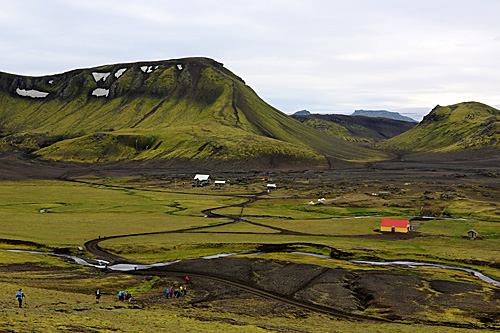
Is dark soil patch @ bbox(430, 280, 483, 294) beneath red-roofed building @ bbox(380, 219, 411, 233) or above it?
beneath

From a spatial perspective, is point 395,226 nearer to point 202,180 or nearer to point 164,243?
point 164,243

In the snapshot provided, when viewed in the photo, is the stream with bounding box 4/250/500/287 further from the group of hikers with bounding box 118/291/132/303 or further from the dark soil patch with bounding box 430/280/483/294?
the group of hikers with bounding box 118/291/132/303

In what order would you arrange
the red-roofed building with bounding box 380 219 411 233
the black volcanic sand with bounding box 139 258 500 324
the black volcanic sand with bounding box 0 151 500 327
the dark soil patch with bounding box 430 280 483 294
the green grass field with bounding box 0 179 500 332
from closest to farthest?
the green grass field with bounding box 0 179 500 332 < the black volcanic sand with bounding box 0 151 500 327 < the black volcanic sand with bounding box 139 258 500 324 < the dark soil patch with bounding box 430 280 483 294 < the red-roofed building with bounding box 380 219 411 233

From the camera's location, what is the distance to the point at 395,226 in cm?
9075

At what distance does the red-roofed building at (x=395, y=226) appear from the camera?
9012 cm

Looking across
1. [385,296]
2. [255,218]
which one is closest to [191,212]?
[255,218]

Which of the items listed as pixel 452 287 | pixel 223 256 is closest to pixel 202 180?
pixel 223 256

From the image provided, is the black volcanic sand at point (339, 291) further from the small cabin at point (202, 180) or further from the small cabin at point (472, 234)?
the small cabin at point (202, 180)

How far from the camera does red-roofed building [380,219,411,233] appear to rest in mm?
90125

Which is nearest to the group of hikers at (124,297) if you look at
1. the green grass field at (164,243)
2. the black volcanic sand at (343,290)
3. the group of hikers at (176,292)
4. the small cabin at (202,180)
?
the green grass field at (164,243)

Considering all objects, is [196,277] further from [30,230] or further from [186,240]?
[30,230]

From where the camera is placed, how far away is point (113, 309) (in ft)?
135

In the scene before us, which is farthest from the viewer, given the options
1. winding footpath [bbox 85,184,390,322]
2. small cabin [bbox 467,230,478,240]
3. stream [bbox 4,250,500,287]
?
small cabin [bbox 467,230,478,240]

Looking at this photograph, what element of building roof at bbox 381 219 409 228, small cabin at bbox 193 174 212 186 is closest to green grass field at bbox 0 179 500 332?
building roof at bbox 381 219 409 228
